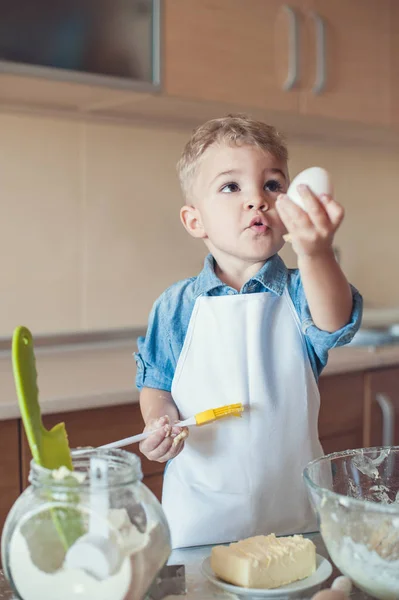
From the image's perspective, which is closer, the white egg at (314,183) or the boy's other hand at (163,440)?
the white egg at (314,183)

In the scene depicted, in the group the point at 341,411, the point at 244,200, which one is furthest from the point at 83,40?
the point at 341,411

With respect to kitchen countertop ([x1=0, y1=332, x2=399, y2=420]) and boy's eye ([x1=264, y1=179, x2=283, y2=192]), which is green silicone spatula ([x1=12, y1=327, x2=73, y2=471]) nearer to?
boy's eye ([x1=264, y1=179, x2=283, y2=192])

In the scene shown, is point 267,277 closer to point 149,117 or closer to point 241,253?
point 241,253

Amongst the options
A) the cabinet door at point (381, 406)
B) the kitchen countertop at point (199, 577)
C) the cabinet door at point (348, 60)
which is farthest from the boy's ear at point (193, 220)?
the cabinet door at point (348, 60)

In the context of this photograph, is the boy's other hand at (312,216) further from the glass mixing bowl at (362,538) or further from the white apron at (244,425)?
the white apron at (244,425)

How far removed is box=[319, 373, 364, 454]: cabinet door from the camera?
6.43 feet

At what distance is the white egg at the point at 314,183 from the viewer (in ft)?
2.33

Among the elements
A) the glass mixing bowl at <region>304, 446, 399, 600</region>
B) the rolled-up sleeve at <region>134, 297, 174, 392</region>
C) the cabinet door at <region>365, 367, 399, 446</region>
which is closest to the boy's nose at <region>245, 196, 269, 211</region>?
the rolled-up sleeve at <region>134, 297, 174, 392</region>

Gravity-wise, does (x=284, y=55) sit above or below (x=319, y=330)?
above

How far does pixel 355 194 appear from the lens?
2740mm

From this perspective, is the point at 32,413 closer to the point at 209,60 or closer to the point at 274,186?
the point at 274,186

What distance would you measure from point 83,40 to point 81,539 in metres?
1.44

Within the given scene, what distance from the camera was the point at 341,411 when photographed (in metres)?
2.01

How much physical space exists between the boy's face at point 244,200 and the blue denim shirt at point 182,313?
0.11 feet
